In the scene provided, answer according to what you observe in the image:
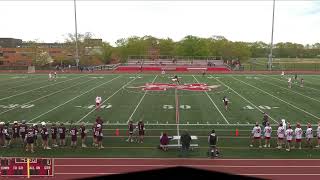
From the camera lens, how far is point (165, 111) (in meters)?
26.4

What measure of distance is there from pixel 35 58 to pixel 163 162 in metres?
94.5

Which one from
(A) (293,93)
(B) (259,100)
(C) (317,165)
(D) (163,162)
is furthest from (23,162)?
(A) (293,93)

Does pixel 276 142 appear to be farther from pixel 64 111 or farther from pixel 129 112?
pixel 64 111

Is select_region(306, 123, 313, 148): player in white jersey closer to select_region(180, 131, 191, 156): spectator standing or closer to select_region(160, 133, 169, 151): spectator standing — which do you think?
select_region(180, 131, 191, 156): spectator standing

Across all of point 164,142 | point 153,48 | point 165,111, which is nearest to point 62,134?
point 164,142

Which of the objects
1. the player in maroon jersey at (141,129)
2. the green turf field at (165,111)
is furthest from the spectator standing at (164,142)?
the player in maroon jersey at (141,129)

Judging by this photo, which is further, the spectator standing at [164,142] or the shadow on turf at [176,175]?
the spectator standing at [164,142]

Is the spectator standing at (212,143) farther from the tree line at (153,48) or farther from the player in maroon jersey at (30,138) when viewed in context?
the tree line at (153,48)

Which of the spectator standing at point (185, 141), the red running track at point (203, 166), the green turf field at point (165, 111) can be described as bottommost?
the red running track at point (203, 166)

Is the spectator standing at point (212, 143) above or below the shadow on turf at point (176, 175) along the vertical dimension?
below

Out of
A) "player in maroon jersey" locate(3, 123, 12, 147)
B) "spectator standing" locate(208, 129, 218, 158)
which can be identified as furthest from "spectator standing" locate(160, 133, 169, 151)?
"player in maroon jersey" locate(3, 123, 12, 147)
